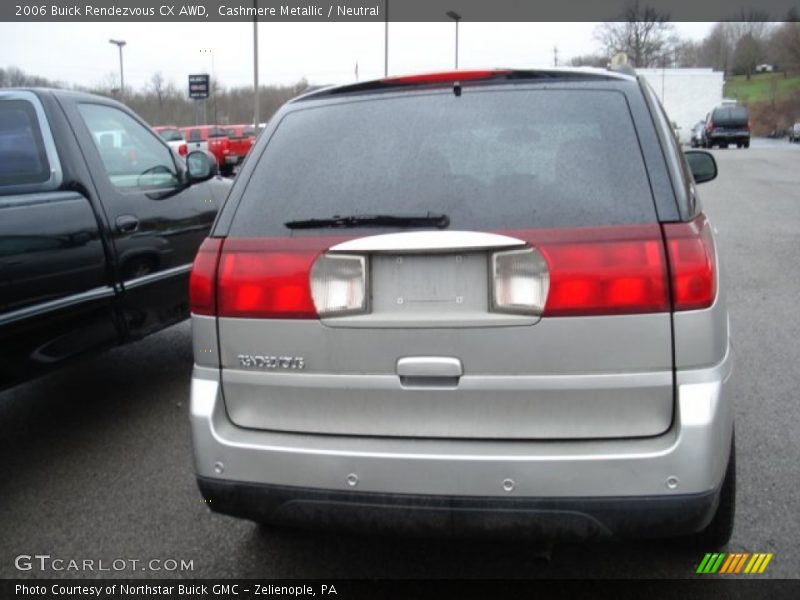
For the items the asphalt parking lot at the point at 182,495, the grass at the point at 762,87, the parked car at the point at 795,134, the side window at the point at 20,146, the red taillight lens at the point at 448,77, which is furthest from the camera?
the grass at the point at 762,87

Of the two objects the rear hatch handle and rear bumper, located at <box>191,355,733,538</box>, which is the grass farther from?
the rear hatch handle

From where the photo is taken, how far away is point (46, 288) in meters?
3.77

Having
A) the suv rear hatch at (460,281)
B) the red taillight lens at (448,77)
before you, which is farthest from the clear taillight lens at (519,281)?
the red taillight lens at (448,77)

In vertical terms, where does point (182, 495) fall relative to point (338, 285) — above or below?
below

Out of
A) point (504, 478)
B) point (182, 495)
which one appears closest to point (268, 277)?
point (504, 478)

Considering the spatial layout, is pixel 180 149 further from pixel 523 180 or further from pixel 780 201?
pixel 523 180

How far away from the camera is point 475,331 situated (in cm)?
226

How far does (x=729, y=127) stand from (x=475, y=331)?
126 feet

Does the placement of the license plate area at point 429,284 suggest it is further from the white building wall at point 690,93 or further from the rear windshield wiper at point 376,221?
the white building wall at point 690,93

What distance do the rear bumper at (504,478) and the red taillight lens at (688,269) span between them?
0.66 feet

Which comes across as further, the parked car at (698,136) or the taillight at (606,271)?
the parked car at (698,136)

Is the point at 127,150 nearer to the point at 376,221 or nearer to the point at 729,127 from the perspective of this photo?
the point at 376,221

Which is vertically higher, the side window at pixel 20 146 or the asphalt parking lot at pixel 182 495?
the side window at pixel 20 146

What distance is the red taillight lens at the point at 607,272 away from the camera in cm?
222
